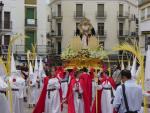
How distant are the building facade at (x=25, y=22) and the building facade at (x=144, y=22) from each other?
971cm

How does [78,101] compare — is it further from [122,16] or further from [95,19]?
[122,16]

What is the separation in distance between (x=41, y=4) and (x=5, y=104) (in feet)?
149

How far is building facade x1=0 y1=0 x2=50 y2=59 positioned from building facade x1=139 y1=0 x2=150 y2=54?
382 inches

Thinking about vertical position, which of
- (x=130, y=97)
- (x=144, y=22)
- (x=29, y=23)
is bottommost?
(x=130, y=97)

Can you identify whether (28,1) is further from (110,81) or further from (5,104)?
(5,104)

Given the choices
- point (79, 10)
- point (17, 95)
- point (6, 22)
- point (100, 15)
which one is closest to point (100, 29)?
point (100, 15)

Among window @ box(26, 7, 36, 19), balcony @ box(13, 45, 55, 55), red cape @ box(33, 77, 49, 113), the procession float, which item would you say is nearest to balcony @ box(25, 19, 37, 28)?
window @ box(26, 7, 36, 19)

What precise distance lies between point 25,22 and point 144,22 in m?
11.7

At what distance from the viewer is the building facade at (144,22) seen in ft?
181

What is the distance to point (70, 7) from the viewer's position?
69.6 m

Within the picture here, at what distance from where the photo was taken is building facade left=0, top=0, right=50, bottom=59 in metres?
53.0

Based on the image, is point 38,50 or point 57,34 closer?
point 38,50

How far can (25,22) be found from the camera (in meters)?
54.8

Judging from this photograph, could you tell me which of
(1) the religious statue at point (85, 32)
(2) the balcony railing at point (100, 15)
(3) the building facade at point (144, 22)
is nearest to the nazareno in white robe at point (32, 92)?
(1) the religious statue at point (85, 32)
